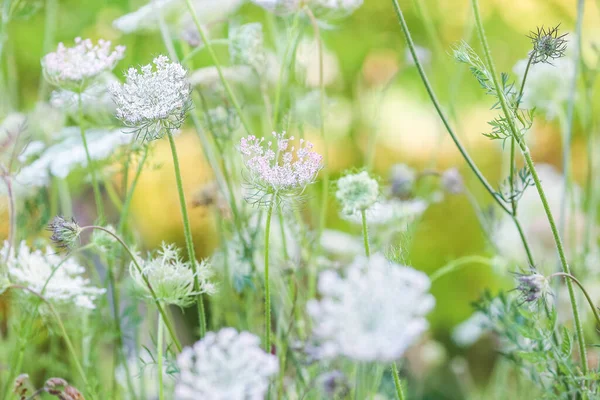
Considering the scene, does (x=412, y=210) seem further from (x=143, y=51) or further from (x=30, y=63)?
(x=30, y=63)

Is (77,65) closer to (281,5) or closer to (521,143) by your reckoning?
(281,5)

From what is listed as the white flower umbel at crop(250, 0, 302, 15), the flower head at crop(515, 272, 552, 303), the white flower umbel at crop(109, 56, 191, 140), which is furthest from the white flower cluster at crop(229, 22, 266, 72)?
the flower head at crop(515, 272, 552, 303)

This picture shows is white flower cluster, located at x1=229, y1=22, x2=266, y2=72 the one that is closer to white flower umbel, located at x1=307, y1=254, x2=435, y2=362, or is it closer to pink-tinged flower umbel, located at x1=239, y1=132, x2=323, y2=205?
pink-tinged flower umbel, located at x1=239, y1=132, x2=323, y2=205

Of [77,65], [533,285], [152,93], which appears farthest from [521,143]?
[77,65]

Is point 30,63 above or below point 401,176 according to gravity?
above

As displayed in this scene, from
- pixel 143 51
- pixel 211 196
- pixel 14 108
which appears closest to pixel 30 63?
pixel 143 51
